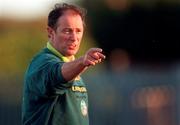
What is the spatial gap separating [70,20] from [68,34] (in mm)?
94

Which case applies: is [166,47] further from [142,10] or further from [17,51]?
[17,51]

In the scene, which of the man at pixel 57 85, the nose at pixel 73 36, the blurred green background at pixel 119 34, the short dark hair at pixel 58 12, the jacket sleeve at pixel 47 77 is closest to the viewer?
the jacket sleeve at pixel 47 77

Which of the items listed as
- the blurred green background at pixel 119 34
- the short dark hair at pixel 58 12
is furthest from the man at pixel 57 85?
the blurred green background at pixel 119 34

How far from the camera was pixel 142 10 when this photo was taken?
29281mm

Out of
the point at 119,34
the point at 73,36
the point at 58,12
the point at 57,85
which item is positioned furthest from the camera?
the point at 119,34

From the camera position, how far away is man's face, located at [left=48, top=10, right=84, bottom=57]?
4.23m

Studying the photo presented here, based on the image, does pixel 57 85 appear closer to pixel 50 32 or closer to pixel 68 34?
pixel 68 34

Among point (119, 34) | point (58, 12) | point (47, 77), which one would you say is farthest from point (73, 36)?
point (119, 34)

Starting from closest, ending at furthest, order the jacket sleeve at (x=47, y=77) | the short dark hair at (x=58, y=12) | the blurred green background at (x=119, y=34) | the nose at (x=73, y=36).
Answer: the jacket sleeve at (x=47, y=77)
the nose at (x=73, y=36)
the short dark hair at (x=58, y=12)
the blurred green background at (x=119, y=34)

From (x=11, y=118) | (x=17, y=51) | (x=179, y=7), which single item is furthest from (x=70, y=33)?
(x=179, y=7)

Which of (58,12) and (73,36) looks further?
(58,12)

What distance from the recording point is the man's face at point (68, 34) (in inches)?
166

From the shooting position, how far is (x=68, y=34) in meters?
4.23

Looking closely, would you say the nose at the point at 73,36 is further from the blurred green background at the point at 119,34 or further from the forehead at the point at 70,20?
the blurred green background at the point at 119,34
